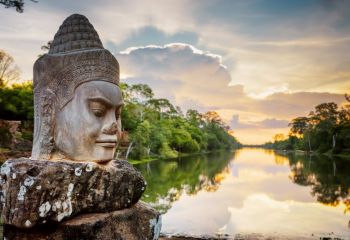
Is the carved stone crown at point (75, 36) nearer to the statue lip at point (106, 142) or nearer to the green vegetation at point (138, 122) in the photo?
the statue lip at point (106, 142)

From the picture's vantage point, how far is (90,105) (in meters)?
3.44

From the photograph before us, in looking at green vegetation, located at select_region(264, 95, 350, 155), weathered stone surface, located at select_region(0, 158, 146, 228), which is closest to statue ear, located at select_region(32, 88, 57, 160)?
weathered stone surface, located at select_region(0, 158, 146, 228)

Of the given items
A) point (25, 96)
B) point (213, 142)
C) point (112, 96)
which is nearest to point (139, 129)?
point (25, 96)

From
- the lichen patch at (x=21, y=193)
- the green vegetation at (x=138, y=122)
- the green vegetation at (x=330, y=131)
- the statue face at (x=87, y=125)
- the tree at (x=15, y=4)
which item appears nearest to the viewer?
the lichen patch at (x=21, y=193)

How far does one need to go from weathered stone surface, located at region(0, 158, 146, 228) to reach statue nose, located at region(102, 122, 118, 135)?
374 mm

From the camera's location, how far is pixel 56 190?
9.73ft

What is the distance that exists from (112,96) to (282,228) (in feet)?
42.1

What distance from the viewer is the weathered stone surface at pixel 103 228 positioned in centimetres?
294

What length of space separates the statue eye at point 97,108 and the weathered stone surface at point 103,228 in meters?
1.06

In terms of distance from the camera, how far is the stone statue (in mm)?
2984

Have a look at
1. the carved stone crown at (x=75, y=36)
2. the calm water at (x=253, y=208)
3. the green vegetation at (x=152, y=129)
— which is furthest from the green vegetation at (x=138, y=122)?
the carved stone crown at (x=75, y=36)

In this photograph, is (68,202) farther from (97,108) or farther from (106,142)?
(97,108)

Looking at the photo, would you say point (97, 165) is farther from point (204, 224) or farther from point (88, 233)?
point (204, 224)

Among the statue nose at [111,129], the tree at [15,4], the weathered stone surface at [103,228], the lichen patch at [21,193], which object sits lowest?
the weathered stone surface at [103,228]
